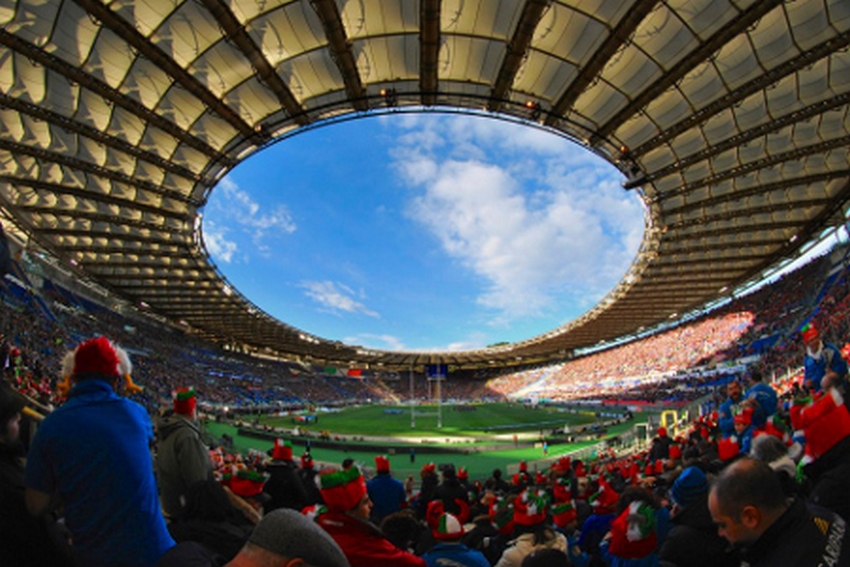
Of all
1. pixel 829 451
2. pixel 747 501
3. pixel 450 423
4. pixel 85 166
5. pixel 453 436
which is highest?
pixel 85 166

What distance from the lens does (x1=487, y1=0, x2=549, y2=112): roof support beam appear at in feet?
41.6

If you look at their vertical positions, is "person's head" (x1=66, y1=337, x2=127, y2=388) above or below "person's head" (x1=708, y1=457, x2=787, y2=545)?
above

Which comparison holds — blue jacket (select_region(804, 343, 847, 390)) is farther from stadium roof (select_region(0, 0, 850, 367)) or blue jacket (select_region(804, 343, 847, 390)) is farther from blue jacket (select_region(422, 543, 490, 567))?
stadium roof (select_region(0, 0, 850, 367))

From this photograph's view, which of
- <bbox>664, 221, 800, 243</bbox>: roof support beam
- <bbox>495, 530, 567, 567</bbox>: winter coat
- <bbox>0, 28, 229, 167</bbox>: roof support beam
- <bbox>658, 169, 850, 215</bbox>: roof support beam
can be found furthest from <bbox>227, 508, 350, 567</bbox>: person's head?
<bbox>664, 221, 800, 243</bbox>: roof support beam

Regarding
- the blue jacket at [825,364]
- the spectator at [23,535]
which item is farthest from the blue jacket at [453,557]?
the blue jacket at [825,364]

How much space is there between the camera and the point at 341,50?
14781 millimetres

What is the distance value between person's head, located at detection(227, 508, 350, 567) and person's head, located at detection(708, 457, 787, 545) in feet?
5.97

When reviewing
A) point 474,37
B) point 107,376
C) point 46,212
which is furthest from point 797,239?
point 46,212

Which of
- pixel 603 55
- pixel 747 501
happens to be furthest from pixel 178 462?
pixel 603 55

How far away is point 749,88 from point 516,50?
849 cm

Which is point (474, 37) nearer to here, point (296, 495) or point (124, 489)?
point (296, 495)

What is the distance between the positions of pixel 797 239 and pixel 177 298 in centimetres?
5279

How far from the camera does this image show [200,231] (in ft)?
94.2

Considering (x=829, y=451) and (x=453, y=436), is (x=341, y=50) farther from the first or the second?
(x=453, y=436)
